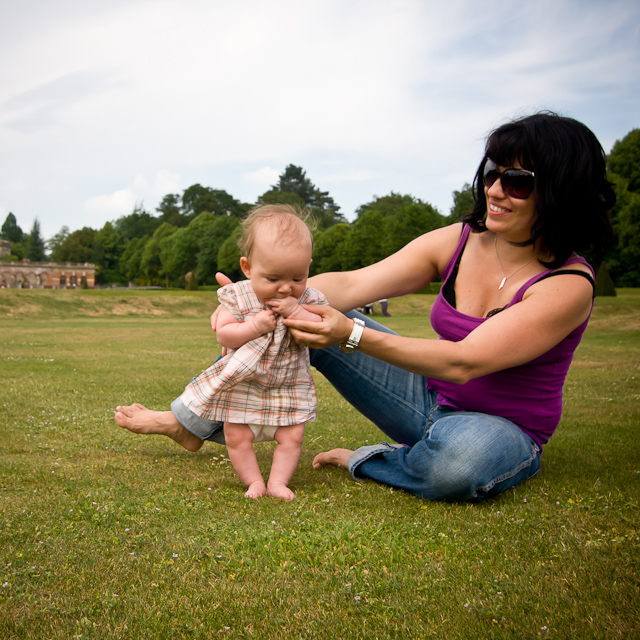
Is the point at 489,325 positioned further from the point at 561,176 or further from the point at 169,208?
the point at 169,208

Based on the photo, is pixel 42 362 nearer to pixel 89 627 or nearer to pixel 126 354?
pixel 126 354

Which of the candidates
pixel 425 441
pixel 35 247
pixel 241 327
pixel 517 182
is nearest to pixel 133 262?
pixel 35 247

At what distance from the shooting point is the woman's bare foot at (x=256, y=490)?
3.57m

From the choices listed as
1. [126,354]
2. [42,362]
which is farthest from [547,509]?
[126,354]

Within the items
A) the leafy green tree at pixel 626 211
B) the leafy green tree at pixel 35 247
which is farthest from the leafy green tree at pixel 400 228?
the leafy green tree at pixel 35 247

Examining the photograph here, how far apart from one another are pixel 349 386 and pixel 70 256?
120m

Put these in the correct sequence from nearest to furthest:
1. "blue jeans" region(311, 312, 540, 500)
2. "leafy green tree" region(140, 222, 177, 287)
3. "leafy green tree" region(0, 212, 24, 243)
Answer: "blue jeans" region(311, 312, 540, 500) → "leafy green tree" region(140, 222, 177, 287) → "leafy green tree" region(0, 212, 24, 243)

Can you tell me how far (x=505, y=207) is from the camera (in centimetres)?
330

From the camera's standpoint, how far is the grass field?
2.15 meters

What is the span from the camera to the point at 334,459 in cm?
430

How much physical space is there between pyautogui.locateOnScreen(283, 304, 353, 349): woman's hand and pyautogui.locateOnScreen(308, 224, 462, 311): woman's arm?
2.00ft

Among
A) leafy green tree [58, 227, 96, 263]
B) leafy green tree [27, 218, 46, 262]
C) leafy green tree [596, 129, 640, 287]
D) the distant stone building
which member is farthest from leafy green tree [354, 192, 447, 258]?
leafy green tree [27, 218, 46, 262]

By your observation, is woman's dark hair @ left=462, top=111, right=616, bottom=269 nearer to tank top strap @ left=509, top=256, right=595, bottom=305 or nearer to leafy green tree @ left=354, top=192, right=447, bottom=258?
tank top strap @ left=509, top=256, right=595, bottom=305

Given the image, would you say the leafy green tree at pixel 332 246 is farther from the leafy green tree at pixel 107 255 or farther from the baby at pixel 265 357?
the leafy green tree at pixel 107 255
